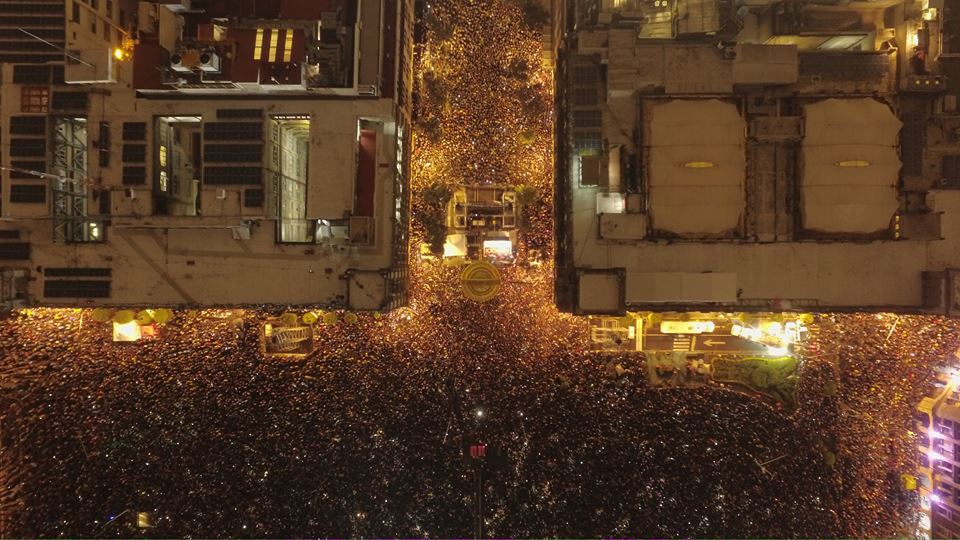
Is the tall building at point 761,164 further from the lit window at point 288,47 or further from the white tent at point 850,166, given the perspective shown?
the lit window at point 288,47

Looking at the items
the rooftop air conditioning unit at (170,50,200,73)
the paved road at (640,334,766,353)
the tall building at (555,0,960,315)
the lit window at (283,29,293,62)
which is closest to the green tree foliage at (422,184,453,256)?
the tall building at (555,0,960,315)

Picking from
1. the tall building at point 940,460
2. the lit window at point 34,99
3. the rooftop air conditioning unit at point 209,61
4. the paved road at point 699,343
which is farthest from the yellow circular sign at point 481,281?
the tall building at point 940,460

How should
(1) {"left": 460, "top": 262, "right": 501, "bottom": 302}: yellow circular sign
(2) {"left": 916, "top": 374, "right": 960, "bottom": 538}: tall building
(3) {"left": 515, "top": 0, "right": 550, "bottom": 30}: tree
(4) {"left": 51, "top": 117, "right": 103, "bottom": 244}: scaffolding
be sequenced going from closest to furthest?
(4) {"left": 51, "top": 117, "right": 103, "bottom": 244}: scaffolding, (2) {"left": 916, "top": 374, "right": 960, "bottom": 538}: tall building, (1) {"left": 460, "top": 262, "right": 501, "bottom": 302}: yellow circular sign, (3) {"left": 515, "top": 0, "right": 550, "bottom": 30}: tree

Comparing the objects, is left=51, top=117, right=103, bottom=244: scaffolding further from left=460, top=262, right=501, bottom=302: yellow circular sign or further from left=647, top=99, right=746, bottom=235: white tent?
left=647, top=99, right=746, bottom=235: white tent

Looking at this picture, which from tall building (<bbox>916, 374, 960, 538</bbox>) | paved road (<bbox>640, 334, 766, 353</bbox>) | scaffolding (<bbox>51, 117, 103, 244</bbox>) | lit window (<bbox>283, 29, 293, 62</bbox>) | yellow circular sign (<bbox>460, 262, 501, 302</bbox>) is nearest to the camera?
lit window (<bbox>283, 29, 293, 62</bbox>)

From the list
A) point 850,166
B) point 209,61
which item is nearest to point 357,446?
point 209,61

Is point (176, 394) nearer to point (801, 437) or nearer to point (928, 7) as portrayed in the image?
point (801, 437)

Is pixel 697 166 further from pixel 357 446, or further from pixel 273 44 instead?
pixel 357 446
